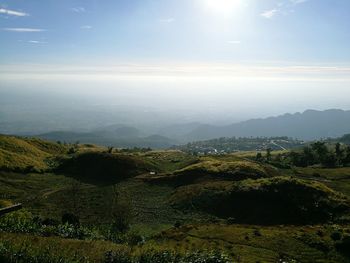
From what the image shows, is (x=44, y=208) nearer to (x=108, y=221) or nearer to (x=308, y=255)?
(x=108, y=221)

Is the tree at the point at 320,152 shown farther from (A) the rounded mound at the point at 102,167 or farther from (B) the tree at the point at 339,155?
(A) the rounded mound at the point at 102,167

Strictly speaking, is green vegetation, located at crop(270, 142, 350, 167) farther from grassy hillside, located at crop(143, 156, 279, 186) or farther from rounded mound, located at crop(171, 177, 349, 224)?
rounded mound, located at crop(171, 177, 349, 224)

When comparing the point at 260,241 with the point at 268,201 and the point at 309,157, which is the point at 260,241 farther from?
the point at 309,157

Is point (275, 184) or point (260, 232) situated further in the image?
point (275, 184)

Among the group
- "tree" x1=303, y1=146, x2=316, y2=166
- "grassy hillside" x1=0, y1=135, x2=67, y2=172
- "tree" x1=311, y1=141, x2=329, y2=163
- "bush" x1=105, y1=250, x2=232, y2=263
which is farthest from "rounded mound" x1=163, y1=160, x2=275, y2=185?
"tree" x1=303, y1=146, x2=316, y2=166

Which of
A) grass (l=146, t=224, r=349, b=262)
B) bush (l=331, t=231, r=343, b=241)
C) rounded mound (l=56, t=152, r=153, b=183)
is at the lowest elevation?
grass (l=146, t=224, r=349, b=262)

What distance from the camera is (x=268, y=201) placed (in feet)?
188

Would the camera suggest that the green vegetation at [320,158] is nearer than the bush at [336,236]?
No

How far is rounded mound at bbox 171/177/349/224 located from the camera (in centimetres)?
5312

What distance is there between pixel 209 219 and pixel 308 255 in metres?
17.7

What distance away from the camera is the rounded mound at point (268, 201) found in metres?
53.1

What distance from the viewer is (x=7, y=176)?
249ft

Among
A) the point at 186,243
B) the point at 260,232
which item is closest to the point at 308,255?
the point at 260,232

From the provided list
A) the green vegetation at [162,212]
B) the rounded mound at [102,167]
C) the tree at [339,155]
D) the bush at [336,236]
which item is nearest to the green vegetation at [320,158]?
the tree at [339,155]
